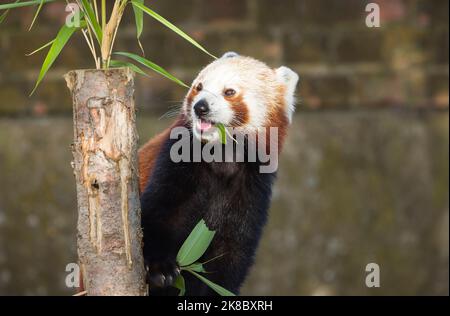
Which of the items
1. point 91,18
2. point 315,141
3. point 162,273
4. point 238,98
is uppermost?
point 91,18

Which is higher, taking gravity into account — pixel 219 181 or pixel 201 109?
pixel 201 109

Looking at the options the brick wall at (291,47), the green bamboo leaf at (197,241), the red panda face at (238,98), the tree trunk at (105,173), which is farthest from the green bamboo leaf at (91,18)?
the brick wall at (291,47)

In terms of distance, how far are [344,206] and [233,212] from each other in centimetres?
208

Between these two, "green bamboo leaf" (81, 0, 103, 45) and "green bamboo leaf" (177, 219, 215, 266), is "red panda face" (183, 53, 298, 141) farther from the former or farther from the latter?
"green bamboo leaf" (81, 0, 103, 45)

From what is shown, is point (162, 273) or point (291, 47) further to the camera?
point (291, 47)

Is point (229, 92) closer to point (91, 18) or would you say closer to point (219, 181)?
point (219, 181)

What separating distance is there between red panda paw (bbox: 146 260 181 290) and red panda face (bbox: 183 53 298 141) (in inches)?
21.5

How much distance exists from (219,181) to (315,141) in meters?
2.08

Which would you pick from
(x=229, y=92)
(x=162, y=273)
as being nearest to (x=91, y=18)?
(x=162, y=273)

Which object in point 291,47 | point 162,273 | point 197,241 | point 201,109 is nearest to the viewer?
point 197,241

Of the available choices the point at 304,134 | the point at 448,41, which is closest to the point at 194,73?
the point at 304,134

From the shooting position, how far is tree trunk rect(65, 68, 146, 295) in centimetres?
214

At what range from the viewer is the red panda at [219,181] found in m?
3.06

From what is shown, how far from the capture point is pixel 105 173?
2150 mm
